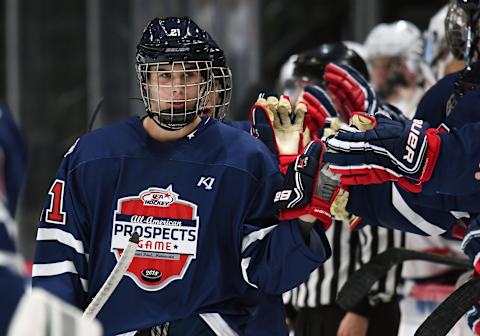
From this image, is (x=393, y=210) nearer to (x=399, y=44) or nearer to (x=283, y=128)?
(x=283, y=128)

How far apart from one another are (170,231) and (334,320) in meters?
1.31

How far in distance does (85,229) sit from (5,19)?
20.4 ft

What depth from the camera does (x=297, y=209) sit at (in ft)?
7.88

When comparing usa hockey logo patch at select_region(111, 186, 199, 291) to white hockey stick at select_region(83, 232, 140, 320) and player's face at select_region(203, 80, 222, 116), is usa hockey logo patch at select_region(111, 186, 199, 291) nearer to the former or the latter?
white hockey stick at select_region(83, 232, 140, 320)

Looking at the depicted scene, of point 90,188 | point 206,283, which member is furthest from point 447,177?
point 90,188

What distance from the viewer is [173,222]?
2.43 m

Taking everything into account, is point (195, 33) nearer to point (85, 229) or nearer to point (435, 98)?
point (85, 229)

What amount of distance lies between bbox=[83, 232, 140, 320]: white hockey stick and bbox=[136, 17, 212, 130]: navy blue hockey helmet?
0.84ft

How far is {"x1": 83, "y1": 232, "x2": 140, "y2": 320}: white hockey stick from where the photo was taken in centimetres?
233

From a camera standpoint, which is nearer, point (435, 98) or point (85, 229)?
point (85, 229)

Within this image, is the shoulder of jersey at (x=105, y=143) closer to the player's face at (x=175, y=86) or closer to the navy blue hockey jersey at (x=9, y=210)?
the player's face at (x=175, y=86)

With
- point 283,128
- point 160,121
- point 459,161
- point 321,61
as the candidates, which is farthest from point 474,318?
point 321,61

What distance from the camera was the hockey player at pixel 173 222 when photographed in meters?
2.44

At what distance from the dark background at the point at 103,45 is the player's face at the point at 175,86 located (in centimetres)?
582
